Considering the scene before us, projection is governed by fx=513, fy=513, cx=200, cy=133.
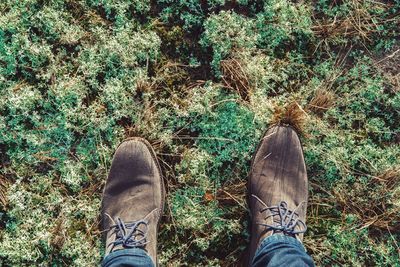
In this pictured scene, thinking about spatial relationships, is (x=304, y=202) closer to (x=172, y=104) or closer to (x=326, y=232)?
(x=326, y=232)

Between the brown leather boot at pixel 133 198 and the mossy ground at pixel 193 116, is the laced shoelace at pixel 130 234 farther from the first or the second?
the mossy ground at pixel 193 116

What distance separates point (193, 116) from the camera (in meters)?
4.04

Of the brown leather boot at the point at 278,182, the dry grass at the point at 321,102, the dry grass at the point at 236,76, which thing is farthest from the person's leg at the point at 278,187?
the dry grass at the point at 236,76

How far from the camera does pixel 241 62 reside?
4031mm

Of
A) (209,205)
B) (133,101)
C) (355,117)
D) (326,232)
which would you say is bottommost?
(326,232)

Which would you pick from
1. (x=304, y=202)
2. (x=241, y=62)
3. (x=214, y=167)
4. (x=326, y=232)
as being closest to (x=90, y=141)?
(x=214, y=167)

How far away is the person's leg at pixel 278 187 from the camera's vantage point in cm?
393

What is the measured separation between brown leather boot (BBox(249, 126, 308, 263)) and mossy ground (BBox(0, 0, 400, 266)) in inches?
3.7

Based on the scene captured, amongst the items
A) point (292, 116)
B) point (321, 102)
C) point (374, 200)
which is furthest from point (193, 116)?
point (374, 200)

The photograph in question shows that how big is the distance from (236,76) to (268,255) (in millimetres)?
1384

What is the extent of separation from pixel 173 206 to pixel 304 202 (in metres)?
1.03

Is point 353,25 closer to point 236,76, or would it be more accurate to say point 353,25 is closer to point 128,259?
point 236,76

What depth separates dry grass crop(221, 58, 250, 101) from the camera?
4020 mm

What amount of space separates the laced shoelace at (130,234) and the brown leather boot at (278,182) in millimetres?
837
